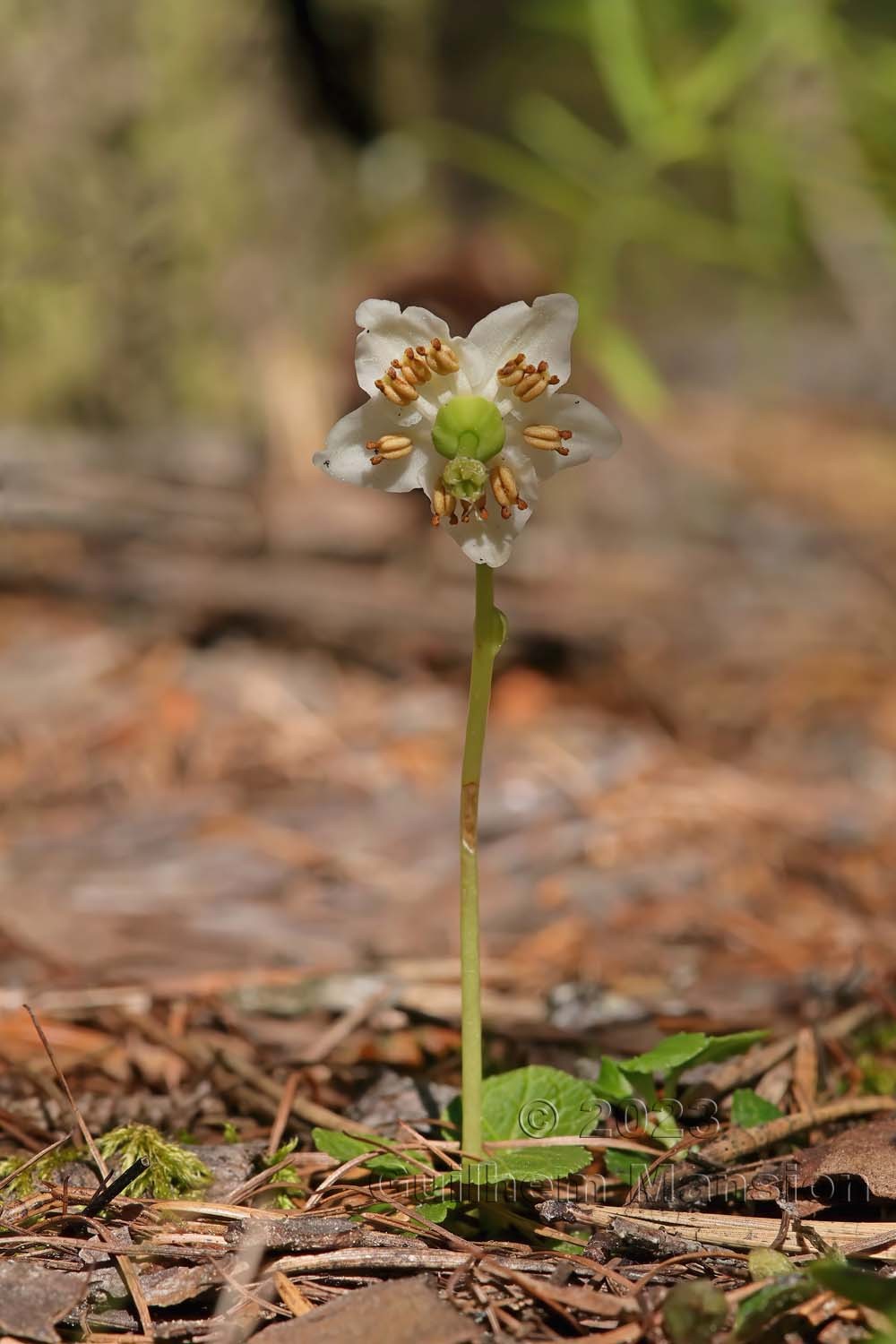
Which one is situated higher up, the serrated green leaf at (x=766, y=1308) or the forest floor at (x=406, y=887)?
the forest floor at (x=406, y=887)

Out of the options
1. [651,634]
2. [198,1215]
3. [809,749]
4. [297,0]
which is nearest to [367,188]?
[297,0]

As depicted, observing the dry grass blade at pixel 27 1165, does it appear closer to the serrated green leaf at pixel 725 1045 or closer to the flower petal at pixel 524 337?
the serrated green leaf at pixel 725 1045

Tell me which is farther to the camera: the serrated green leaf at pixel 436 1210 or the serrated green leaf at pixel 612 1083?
the serrated green leaf at pixel 612 1083

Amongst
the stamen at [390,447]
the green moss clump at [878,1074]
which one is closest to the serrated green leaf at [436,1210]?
the green moss clump at [878,1074]

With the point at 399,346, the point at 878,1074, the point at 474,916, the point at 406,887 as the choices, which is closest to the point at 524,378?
the point at 399,346

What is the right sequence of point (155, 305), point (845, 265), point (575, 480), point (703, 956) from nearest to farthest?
1. point (703, 956)
2. point (155, 305)
3. point (575, 480)
4. point (845, 265)

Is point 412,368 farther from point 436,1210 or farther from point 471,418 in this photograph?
point 436,1210

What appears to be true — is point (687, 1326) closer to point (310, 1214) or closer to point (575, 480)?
point (310, 1214)

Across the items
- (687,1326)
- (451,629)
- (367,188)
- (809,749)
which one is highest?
(367,188)
